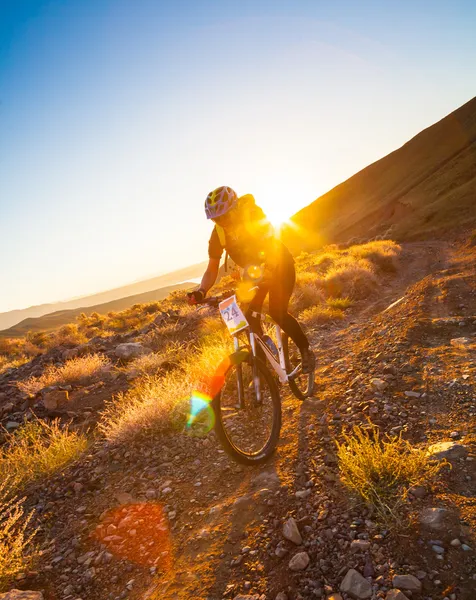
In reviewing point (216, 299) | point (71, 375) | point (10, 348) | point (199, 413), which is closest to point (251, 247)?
point (216, 299)

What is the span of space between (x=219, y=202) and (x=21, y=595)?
4.45 metres

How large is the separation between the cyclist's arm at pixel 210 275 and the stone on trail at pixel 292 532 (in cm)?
276

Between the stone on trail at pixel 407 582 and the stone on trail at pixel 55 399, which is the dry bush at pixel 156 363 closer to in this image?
the stone on trail at pixel 55 399

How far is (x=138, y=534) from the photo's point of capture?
140 inches

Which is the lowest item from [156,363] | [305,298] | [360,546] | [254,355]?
[360,546]

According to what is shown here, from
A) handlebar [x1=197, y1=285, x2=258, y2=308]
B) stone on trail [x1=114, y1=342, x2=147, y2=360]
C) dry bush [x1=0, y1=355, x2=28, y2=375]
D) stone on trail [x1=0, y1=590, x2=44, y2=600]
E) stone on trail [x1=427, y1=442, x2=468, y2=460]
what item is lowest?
stone on trail [x1=427, y1=442, x2=468, y2=460]

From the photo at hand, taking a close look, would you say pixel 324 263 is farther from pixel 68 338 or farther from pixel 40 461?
pixel 40 461

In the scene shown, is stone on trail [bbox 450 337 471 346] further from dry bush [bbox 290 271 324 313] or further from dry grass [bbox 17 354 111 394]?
dry grass [bbox 17 354 111 394]

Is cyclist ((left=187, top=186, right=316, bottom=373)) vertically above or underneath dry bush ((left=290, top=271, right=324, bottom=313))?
above

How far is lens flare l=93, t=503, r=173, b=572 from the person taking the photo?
10.6 feet

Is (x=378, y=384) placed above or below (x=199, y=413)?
below

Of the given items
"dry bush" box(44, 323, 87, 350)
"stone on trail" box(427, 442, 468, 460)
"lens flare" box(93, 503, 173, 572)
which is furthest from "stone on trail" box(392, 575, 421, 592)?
"dry bush" box(44, 323, 87, 350)

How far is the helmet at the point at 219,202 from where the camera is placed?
4.52 meters

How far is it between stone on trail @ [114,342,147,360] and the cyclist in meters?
7.68
